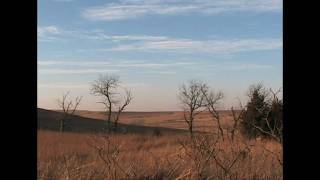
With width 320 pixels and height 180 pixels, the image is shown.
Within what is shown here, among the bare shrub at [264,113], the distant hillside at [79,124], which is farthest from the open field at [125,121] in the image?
the bare shrub at [264,113]

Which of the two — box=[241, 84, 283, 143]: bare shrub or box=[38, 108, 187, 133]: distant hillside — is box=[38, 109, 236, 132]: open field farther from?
box=[241, 84, 283, 143]: bare shrub

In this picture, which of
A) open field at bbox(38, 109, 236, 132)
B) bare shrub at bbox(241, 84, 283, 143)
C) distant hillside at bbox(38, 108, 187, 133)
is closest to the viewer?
bare shrub at bbox(241, 84, 283, 143)

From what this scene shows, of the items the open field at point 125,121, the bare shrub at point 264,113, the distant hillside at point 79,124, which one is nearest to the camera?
the bare shrub at point 264,113

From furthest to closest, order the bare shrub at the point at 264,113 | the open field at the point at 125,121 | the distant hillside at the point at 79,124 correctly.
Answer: the open field at the point at 125,121
the distant hillside at the point at 79,124
the bare shrub at the point at 264,113

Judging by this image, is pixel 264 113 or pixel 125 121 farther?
pixel 125 121

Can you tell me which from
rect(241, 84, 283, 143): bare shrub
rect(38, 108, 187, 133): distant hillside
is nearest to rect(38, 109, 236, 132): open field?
rect(38, 108, 187, 133): distant hillside

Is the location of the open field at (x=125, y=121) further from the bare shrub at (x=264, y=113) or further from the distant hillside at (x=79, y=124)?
the bare shrub at (x=264, y=113)

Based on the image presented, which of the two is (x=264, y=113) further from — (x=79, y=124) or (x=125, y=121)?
(x=125, y=121)

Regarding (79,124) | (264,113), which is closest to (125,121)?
(79,124)

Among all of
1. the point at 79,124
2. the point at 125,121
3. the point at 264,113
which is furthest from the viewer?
the point at 125,121

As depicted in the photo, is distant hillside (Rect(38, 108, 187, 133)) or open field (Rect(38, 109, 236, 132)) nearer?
distant hillside (Rect(38, 108, 187, 133))
